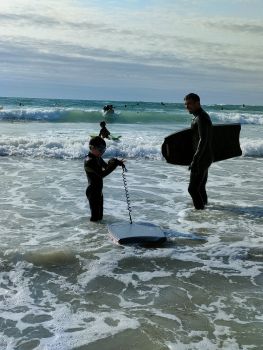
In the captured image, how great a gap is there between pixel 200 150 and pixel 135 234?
2.18 metres

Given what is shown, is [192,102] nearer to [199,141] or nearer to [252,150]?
[199,141]

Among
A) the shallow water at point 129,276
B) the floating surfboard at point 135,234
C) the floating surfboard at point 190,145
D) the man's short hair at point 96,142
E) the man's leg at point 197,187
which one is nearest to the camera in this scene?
the shallow water at point 129,276

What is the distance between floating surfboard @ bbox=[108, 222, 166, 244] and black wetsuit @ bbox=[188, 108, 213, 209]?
5.10 ft

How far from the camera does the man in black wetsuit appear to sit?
7.81 m

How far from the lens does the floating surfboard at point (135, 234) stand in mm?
6266

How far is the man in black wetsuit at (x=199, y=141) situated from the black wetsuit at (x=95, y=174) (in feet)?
5.39

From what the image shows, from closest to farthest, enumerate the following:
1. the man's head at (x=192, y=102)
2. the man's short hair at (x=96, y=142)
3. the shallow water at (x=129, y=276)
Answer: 1. the shallow water at (x=129, y=276)
2. the man's short hair at (x=96, y=142)
3. the man's head at (x=192, y=102)

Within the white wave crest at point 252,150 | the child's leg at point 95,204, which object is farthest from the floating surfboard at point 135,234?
the white wave crest at point 252,150

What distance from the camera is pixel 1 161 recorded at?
14.1 metres

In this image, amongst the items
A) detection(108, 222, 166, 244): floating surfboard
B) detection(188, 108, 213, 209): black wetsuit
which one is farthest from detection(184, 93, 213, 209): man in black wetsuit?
detection(108, 222, 166, 244): floating surfboard

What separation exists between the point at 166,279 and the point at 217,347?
143cm

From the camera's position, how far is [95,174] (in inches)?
278

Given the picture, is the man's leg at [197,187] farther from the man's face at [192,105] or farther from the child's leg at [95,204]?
the child's leg at [95,204]

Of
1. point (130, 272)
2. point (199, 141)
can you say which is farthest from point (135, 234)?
point (199, 141)
